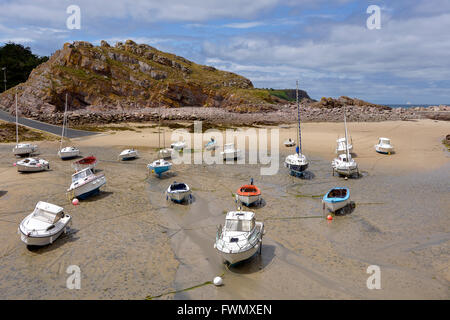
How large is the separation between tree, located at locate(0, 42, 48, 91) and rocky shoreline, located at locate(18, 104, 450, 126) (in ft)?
133

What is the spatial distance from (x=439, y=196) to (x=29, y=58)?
128354mm

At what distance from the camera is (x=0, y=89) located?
103438 mm

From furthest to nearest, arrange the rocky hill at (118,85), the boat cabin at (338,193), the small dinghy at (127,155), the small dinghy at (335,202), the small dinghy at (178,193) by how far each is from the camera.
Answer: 1. the rocky hill at (118,85)
2. the small dinghy at (127,155)
3. the small dinghy at (178,193)
4. the boat cabin at (338,193)
5. the small dinghy at (335,202)

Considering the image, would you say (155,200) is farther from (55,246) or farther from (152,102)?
(152,102)

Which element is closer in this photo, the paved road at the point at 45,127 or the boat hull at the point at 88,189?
the boat hull at the point at 88,189

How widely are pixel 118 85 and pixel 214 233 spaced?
8234cm

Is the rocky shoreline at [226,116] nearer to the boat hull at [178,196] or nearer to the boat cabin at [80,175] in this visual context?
the boat cabin at [80,175]

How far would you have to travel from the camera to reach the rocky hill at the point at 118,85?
82625 millimetres

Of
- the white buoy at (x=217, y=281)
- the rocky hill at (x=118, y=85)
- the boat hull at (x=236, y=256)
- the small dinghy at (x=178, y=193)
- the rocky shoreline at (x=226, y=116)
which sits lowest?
the white buoy at (x=217, y=281)

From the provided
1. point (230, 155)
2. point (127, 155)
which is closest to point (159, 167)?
point (127, 155)

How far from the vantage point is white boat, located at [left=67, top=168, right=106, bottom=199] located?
28.6 m

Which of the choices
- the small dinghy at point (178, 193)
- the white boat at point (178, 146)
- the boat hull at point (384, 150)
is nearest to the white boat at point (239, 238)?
the small dinghy at point (178, 193)

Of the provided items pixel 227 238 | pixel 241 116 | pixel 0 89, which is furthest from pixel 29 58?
pixel 227 238

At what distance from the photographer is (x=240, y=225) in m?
20.4
